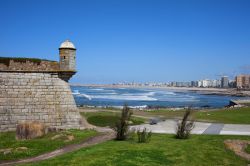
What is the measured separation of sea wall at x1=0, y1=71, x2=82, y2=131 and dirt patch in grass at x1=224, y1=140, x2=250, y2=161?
9.19 m

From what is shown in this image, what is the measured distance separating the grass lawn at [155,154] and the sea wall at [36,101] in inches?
216

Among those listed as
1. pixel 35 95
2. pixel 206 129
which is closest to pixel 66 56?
pixel 35 95

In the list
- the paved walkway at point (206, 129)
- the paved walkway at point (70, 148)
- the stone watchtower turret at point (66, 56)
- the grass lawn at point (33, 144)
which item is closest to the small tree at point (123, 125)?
the paved walkway at point (70, 148)

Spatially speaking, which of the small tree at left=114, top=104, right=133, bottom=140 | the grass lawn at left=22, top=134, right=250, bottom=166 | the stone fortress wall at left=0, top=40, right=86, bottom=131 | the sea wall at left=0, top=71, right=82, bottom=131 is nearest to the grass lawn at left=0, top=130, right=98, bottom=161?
the sea wall at left=0, top=71, right=82, bottom=131

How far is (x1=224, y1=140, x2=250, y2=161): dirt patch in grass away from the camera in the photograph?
15816mm

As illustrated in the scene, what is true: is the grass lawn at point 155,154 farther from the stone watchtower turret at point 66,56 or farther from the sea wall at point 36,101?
the stone watchtower turret at point 66,56

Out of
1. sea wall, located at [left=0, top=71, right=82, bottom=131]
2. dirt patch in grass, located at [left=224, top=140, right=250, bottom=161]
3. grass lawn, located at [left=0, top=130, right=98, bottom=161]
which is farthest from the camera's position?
sea wall, located at [left=0, top=71, right=82, bottom=131]

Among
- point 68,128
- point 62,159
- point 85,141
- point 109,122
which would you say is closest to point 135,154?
point 62,159

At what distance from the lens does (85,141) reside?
677 inches

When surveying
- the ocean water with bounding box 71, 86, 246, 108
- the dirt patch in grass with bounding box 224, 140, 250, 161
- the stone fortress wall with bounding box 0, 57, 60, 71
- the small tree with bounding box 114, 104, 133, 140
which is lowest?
the ocean water with bounding box 71, 86, 246, 108

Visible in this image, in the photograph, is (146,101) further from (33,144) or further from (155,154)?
(155,154)

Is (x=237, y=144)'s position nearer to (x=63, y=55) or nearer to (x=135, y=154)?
(x=135, y=154)

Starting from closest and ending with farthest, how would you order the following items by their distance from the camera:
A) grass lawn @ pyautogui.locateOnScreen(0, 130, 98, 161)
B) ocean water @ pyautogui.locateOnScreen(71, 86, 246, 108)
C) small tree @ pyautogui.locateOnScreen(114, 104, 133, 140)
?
grass lawn @ pyautogui.locateOnScreen(0, 130, 98, 161)
small tree @ pyautogui.locateOnScreen(114, 104, 133, 140)
ocean water @ pyautogui.locateOnScreen(71, 86, 246, 108)

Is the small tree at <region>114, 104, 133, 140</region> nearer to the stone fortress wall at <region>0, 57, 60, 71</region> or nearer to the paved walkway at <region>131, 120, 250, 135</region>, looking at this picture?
the paved walkway at <region>131, 120, 250, 135</region>
